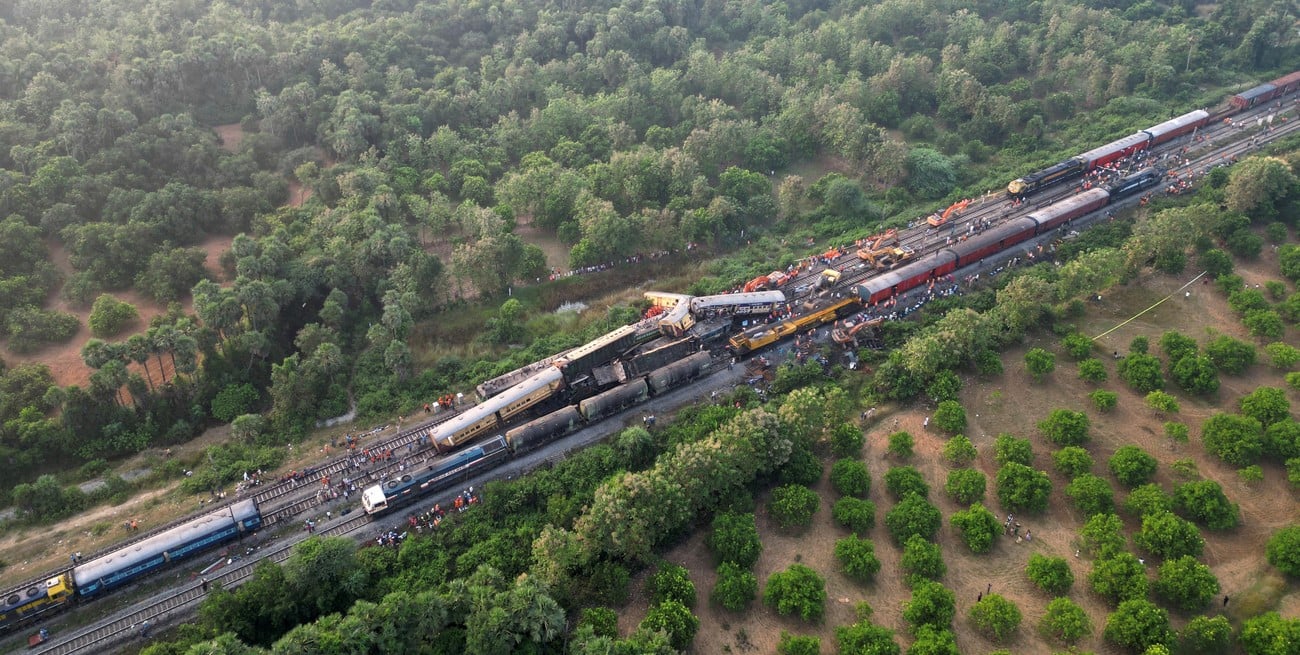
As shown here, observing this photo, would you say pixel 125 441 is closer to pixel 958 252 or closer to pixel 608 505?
pixel 608 505

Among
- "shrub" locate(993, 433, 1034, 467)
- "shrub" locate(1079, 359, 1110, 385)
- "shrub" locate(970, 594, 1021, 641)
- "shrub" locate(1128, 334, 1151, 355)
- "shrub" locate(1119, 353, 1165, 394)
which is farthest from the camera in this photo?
"shrub" locate(1128, 334, 1151, 355)

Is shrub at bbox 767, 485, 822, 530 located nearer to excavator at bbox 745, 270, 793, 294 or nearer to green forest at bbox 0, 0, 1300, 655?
green forest at bbox 0, 0, 1300, 655

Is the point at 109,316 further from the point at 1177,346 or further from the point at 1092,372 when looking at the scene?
the point at 1177,346

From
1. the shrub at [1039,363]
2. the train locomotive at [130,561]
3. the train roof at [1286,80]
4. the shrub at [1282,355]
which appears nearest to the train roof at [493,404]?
the train locomotive at [130,561]

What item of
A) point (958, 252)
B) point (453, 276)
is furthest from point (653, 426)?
point (958, 252)

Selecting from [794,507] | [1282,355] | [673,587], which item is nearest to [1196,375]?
[1282,355]

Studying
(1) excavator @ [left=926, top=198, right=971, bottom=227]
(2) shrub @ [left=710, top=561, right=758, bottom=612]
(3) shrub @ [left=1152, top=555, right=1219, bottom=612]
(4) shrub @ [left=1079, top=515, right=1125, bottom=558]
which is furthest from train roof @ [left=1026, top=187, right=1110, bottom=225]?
(2) shrub @ [left=710, top=561, right=758, bottom=612]

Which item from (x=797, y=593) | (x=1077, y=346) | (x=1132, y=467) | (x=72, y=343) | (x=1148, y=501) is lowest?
(x=1148, y=501)
